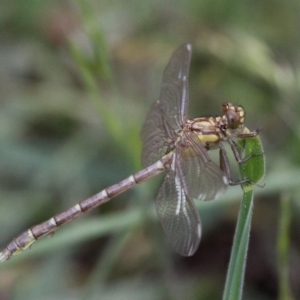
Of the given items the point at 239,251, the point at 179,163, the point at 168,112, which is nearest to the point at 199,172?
the point at 179,163

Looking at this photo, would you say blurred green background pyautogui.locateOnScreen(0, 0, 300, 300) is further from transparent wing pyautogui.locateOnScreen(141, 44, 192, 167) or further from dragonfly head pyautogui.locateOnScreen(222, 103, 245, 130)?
dragonfly head pyautogui.locateOnScreen(222, 103, 245, 130)

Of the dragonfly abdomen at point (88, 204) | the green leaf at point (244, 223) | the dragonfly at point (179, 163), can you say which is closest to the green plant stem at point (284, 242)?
the dragonfly at point (179, 163)

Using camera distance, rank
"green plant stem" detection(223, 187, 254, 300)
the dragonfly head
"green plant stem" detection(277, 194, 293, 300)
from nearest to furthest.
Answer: "green plant stem" detection(223, 187, 254, 300) < "green plant stem" detection(277, 194, 293, 300) < the dragonfly head

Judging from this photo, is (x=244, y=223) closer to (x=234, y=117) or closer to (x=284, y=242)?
(x=284, y=242)

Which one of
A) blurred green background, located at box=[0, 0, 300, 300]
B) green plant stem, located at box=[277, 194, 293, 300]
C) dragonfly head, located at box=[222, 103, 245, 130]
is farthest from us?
blurred green background, located at box=[0, 0, 300, 300]

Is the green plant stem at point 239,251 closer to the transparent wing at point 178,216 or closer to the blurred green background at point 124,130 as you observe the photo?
the transparent wing at point 178,216

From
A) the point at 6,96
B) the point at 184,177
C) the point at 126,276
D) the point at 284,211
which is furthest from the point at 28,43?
the point at 284,211

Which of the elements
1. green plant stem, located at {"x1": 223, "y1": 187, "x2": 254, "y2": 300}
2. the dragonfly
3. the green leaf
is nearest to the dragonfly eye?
the dragonfly
